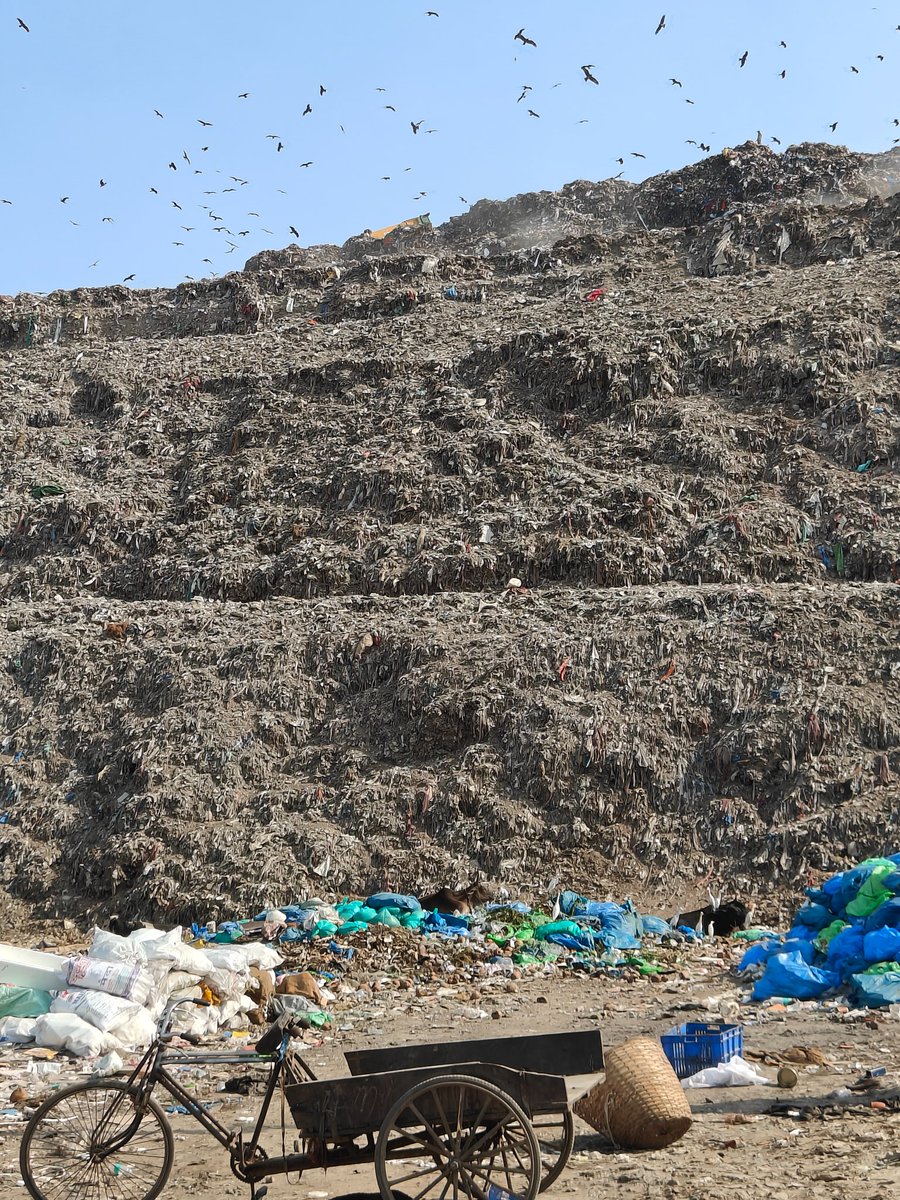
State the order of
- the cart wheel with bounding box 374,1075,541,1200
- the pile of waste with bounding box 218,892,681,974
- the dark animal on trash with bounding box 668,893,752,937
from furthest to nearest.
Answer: the dark animal on trash with bounding box 668,893,752,937 → the pile of waste with bounding box 218,892,681,974 → the cart wheel with bounding box 374,1075,541,1200

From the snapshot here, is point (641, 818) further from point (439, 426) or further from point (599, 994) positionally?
point (439, 426)

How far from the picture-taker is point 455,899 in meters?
9.83

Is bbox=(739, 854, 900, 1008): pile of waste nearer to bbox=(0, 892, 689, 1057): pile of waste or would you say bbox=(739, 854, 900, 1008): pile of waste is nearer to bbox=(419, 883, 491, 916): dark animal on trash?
bbox=(0, 892, 689, 1057): pile of waste

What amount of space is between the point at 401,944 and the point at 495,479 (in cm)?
840

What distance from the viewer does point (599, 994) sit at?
794 cm

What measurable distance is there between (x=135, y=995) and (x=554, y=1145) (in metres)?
3.50

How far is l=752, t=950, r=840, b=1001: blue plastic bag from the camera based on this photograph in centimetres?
721

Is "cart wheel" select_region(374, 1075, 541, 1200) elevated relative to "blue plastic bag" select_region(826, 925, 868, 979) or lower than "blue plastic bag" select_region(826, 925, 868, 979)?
elevated

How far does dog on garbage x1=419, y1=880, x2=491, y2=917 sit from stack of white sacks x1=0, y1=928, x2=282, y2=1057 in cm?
219

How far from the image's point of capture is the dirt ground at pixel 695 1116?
14.1ft

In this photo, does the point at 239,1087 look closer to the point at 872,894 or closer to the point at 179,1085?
the point at 179,1085

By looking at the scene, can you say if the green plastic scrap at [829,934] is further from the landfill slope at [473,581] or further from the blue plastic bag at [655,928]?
the landfill slope at [473,581]

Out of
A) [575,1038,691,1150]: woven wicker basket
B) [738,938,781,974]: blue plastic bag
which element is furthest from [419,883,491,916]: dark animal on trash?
[575,1038,691,1150]: woven wicker basket

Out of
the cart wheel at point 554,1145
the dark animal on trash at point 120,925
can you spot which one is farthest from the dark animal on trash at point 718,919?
the dark animal on trash at point 120,925
